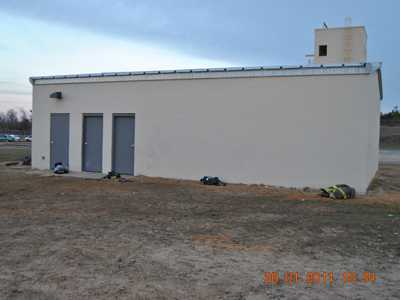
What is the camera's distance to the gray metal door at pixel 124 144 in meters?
14.2

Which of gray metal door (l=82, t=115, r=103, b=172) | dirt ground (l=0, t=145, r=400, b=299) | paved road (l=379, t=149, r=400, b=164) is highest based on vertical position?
gray metal door (l=82, t=115, r=103, b=172)

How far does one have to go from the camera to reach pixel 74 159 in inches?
594

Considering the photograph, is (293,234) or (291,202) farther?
(291,202)

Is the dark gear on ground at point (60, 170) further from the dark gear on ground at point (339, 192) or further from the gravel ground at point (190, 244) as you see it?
the dark gear on ground at point (339, 192)

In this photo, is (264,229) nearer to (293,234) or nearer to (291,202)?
(293,234)

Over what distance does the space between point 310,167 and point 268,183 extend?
1323mm

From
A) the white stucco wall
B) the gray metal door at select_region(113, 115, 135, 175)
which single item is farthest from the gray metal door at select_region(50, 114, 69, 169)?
the gray metal door at select_region(113, 115, 135, 175)

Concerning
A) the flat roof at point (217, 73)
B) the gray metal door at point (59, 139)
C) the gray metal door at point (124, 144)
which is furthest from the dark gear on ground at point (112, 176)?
the flat roof at point (217, 73)

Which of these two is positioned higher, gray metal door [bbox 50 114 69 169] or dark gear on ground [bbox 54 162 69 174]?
gray metal door [bbox 50 114 69 169]

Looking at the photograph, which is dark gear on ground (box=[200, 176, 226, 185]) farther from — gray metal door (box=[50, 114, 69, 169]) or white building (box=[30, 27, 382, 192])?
gray metal door (box=[50, 114, 69, 169])

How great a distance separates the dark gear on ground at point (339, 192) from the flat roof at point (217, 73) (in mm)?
3111

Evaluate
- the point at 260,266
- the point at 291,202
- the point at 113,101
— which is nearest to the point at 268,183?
the point at 291,202

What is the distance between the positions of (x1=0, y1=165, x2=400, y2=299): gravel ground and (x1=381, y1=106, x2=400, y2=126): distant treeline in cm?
6023

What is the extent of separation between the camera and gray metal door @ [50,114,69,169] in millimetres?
15336
